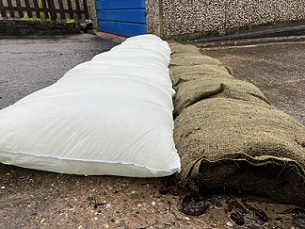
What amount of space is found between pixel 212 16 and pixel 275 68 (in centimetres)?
181

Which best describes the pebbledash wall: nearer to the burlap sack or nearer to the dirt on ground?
the burlap sack

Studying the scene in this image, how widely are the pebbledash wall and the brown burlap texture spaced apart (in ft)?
10.0

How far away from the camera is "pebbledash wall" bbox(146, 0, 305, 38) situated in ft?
12.0

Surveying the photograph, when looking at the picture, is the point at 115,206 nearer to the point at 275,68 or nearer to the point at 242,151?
the point at 242,151

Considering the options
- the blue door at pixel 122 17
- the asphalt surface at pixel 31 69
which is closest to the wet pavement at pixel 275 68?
the blue door at pixel 122 17

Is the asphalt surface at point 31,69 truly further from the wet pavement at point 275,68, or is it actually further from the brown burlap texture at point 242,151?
the wet pavement at point 275,68

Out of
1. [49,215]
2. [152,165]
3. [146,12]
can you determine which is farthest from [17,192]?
[146,12]

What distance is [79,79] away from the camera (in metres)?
1.07

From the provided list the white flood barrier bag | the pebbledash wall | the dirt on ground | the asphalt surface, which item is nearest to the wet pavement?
the pebbledash wall

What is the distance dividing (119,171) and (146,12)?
11.3 ft

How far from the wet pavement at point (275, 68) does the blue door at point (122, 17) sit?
3.87 feet

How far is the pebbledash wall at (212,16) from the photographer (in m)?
3.67

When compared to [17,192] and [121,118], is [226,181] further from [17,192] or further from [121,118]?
[17,192]

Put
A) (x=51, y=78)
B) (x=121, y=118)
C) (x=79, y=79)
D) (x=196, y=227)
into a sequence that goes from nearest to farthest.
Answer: (x=196, y=227)
(x=121, y=118)
(x=79, y=79)
(x=51, y=78)
